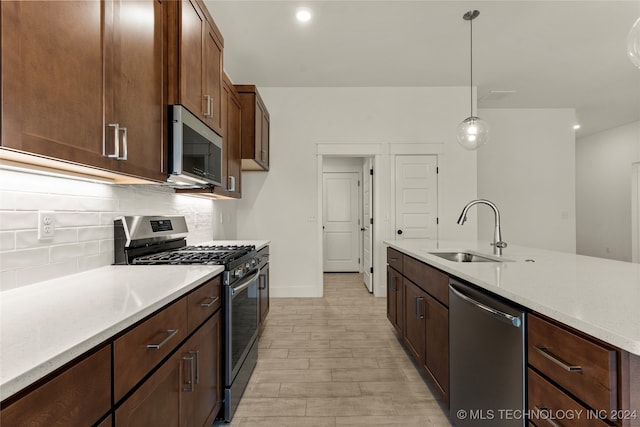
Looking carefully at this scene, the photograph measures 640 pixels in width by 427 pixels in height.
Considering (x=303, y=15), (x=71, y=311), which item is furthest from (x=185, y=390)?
(x=303, y=15)

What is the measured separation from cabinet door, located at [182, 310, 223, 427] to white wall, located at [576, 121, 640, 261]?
7.94m

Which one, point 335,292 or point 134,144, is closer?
point 134,144

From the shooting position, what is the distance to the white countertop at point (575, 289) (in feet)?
2.60

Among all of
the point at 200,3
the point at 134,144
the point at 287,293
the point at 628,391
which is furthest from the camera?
the point at 287,293

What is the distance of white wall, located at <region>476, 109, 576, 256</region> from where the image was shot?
17.4 feet

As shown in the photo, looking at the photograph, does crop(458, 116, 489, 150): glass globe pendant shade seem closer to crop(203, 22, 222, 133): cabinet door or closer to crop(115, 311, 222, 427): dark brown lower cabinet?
crop(203, 22, 222, 133): cabinet door

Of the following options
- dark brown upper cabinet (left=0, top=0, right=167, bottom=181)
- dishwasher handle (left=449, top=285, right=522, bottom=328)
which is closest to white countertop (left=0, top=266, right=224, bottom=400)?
dark brown upper cabinet (left=0, top=0, right=167, bottom=181)

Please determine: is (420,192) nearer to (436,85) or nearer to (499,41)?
(436,85)

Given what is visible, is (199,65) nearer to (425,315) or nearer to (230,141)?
(230,141)

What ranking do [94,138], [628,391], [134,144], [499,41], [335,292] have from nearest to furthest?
1. [628,391]
2. [94,138]
3. [134,144]
4. [499,41]
5. [335,292]

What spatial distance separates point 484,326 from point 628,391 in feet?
1.85

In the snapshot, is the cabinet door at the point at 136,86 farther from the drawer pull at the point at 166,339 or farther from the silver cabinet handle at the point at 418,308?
the silver cabinet handle at the point at 418,308

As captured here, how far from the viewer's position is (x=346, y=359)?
249 cm

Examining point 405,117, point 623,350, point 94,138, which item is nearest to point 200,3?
point 94,138
